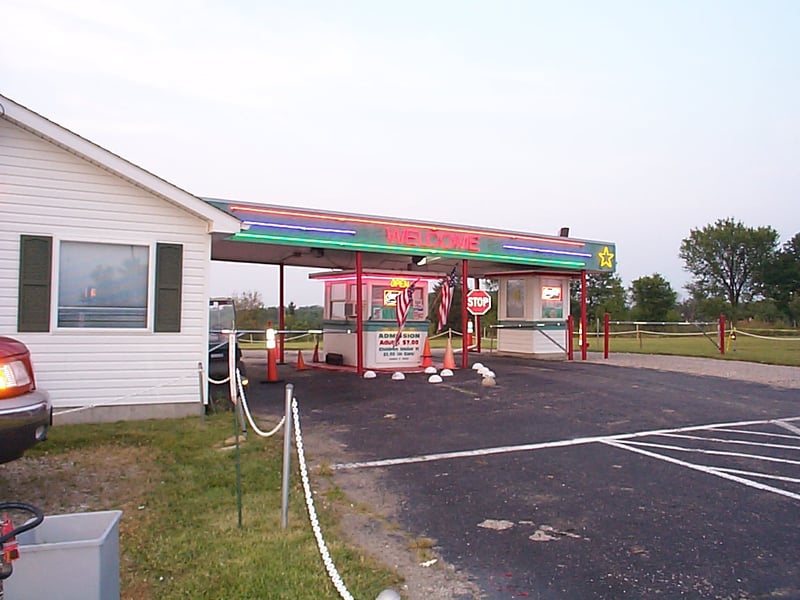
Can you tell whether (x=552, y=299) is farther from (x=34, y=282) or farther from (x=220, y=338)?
(x=34, y=282)

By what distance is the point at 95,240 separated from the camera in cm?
961

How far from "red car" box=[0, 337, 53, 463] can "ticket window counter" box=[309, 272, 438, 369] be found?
11913 mm

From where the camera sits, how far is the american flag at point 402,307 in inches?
677

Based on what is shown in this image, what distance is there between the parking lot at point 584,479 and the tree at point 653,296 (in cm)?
5964

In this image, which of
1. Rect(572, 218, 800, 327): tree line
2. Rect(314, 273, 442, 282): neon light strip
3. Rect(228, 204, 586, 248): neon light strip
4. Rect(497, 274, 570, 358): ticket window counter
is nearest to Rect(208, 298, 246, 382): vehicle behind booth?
Rect(228, 204, 586, 248): neon light strip

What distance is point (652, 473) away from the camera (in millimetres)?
6883

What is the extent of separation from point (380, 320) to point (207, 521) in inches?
470

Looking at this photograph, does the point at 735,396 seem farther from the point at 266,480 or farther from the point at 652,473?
the point at 266,480

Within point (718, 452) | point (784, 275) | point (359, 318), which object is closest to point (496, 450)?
point (718, 452)

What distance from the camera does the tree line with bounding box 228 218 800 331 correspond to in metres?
69.8

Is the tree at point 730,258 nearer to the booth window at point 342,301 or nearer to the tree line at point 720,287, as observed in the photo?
the tree line at point 720,287

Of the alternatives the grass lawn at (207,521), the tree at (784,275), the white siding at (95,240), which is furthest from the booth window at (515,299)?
the tree at (784,275)

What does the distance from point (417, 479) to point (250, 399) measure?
652cm

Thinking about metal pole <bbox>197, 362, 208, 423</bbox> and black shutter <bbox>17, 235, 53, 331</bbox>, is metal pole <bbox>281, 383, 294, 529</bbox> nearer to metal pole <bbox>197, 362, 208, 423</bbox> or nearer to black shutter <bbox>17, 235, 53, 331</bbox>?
metal pole <bbox>197, 362, 208, 423</bbox>
